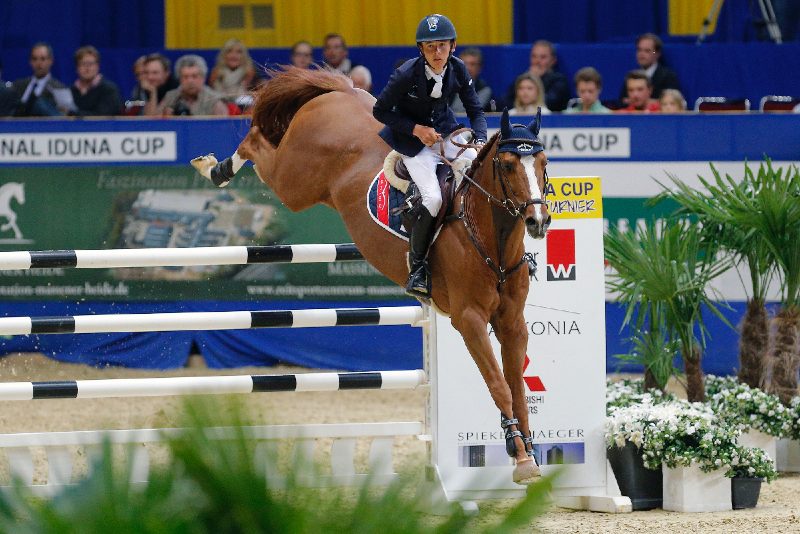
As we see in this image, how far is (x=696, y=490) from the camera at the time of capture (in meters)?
6.00

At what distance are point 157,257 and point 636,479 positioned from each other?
2520mm

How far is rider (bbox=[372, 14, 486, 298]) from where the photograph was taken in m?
5.48

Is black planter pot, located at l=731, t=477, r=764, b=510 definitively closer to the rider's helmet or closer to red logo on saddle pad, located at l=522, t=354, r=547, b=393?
red logo on saddle pad, located at l=522, t=354, r=547, b=393

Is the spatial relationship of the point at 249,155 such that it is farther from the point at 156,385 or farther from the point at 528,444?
the point at 528,444

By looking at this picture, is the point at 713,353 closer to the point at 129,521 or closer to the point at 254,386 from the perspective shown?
the point at 254,386

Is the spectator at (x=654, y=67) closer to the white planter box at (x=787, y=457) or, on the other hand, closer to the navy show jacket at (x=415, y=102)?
the white planter box at (x=787, y=457)

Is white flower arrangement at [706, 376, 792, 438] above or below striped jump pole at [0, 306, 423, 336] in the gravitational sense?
below

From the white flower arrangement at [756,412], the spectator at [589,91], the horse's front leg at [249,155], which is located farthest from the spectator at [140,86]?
the white flower arrangement at [756,412]

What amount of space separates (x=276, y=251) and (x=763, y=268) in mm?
2727

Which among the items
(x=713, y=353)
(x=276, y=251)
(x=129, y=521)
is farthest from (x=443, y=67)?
(x=713, y=353)

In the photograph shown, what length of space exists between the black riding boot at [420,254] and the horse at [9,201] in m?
5.13

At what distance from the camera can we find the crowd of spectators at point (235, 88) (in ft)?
33.1

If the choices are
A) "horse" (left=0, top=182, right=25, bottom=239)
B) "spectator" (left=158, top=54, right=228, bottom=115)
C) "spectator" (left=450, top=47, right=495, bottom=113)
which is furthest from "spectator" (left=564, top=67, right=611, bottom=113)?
"horse" (left=0, top=182, right=25, bottom=239)

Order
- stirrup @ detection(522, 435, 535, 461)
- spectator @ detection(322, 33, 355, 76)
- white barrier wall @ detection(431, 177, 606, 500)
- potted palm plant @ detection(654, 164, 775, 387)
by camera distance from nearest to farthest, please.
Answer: stirrup @ detection(522, 435, 535, 461), white barrier wall @ detection(431, 177, 606, 500), potted palm plant @ detection(654, 164, 775, 387), spectator @ detection(322, 33, 355, 76)
